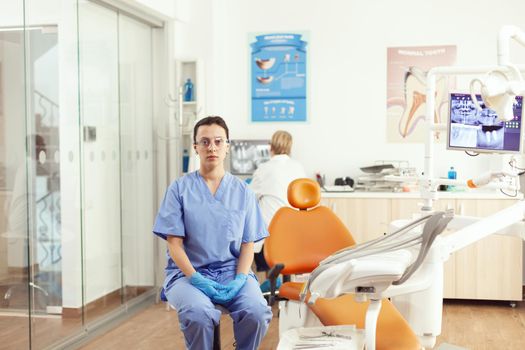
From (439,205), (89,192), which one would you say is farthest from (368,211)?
(89,192)

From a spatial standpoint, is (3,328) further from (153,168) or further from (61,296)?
(153,168)

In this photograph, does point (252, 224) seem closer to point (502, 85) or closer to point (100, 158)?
point (502, 85)

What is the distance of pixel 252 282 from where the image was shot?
9.35ft

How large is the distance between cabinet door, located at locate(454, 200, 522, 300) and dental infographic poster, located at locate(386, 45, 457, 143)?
69 centimetres

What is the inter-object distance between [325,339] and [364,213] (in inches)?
102

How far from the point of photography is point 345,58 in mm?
5203

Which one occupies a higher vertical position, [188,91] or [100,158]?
[188,91]

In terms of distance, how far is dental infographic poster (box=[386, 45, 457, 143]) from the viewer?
5070 millimetres

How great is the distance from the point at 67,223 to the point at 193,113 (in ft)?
4.94

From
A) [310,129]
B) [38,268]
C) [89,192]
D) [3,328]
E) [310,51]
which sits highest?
[310,51]

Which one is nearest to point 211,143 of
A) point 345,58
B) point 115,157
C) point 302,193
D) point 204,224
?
point 204,224

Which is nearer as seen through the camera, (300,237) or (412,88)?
(300,237)

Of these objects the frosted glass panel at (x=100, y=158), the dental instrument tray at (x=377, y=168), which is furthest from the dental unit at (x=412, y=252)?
the dental instrument tray at (x=377, y=168)

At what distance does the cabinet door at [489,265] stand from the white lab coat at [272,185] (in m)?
1.19
